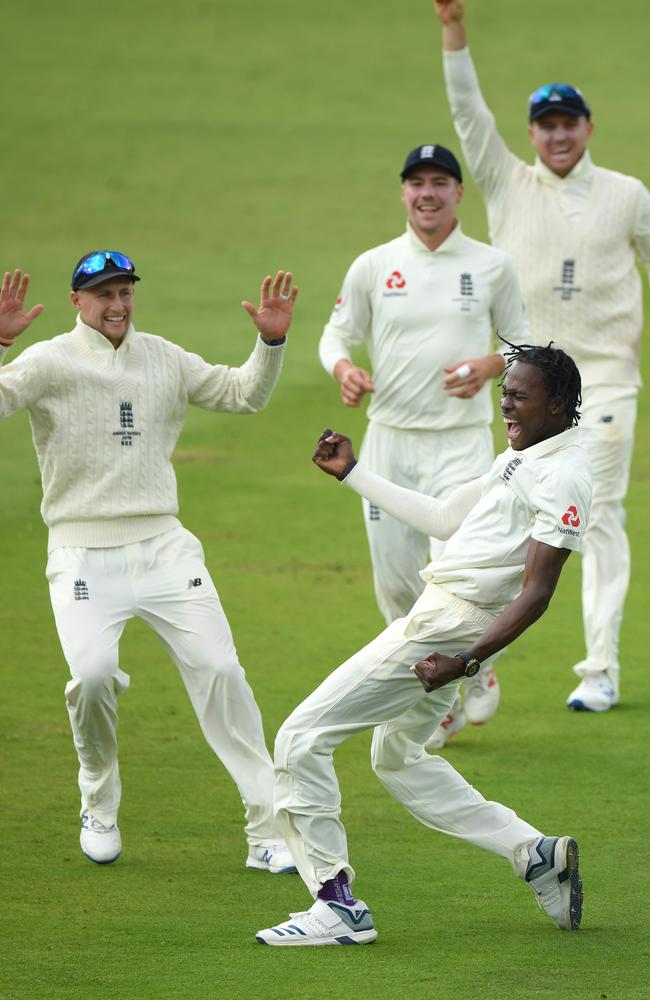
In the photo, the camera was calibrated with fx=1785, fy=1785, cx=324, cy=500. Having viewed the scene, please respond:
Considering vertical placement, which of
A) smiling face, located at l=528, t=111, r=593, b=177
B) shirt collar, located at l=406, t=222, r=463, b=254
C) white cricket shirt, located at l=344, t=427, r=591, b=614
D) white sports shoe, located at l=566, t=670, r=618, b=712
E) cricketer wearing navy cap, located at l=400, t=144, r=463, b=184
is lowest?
white sports shoe, located at l=566, t=670, r=618, b=712

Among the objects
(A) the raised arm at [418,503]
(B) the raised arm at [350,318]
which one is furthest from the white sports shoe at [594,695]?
(A) the raised arm at [418,503]

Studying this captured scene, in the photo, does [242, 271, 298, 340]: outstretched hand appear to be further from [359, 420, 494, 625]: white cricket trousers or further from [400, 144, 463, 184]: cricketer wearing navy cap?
[400, 144, 463, 184]: cricketer wearing navy cap

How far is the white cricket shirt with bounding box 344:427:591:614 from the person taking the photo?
591cm

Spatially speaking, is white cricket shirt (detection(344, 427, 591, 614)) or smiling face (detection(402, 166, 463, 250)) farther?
smiling face (detection(402, 166, 463, 250))

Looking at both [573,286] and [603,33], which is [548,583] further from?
[603,33]

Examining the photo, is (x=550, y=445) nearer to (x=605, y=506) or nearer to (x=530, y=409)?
(x=530, y=409)

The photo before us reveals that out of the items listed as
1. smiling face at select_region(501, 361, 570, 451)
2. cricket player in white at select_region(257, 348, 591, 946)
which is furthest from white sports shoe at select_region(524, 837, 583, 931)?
smiling face at select_region(501, 361, 570, 451)

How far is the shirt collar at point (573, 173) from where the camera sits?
384 inches

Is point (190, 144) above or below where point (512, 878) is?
above

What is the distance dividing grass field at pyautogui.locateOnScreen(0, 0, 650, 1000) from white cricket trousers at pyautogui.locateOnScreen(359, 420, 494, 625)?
882 mm

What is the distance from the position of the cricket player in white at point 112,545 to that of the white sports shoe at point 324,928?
2.93 ft

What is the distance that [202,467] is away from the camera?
583 inches

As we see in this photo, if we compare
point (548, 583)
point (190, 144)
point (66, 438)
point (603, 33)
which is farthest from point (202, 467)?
point (603, 33)

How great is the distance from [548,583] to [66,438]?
226 cm
